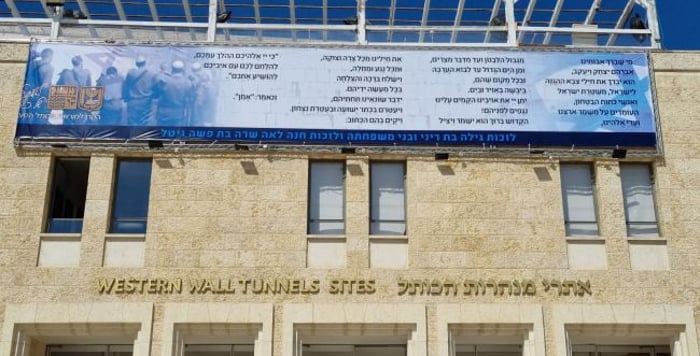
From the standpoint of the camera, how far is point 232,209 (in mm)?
23188

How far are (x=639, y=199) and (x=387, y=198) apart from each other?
7064 mm

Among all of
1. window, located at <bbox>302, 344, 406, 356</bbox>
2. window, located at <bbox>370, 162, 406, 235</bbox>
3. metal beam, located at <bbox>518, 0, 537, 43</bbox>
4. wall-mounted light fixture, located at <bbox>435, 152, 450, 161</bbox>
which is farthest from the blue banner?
window, located at <bbox>302, 344, 406, 356</bbox>

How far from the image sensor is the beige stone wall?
22328mm

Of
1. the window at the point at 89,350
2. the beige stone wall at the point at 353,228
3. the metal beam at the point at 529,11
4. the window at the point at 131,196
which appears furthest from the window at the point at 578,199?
the window at the point at 89,350

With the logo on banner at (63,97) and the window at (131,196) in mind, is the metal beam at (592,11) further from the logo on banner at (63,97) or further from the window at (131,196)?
the logo on banner at (63,97)

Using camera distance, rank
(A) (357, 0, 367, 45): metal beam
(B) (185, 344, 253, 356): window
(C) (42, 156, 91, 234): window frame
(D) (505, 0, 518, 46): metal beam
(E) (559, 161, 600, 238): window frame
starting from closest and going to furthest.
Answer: (B) (185, 344, 253, 356): window < (C) (42, 156, 91, 234): window frame < (E) (559, 161, 600, 238): window frame < (A) (357, 0, 367, 45): metal beam < (D) (505, 0, 518, 46): metal beam

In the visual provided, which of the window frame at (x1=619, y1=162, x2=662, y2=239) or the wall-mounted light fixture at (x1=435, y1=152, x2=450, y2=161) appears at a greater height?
the wall-mounted light fixture at (x1=435, y1=152, x2=450, y2=161)

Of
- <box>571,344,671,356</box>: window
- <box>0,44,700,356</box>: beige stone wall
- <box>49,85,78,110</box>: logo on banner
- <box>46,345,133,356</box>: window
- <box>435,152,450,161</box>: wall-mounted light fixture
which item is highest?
<box>49,85,78,110</box>: logo on banner

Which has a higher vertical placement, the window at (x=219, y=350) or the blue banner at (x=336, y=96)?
the blue banner at (x=336, y=96)

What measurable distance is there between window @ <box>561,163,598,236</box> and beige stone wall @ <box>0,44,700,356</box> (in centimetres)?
33

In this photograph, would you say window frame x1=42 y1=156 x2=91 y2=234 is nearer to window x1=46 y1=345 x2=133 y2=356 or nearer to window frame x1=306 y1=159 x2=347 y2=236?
window x1=46 y1=345 x2=133 y2=356

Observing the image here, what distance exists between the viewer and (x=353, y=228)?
23.1 m

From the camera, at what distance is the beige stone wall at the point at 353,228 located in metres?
22.3

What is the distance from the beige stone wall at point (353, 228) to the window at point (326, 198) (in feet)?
1.18
